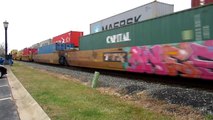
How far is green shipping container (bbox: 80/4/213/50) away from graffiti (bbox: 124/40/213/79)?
30cm

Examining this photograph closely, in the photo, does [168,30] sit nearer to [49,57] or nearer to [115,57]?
[115,57]

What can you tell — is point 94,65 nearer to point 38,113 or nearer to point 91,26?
point 38,113

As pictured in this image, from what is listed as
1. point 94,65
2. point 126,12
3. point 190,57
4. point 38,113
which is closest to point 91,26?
point 126,12

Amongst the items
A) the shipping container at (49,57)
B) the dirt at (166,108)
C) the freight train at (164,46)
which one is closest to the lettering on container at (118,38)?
the freight train at (164,46)

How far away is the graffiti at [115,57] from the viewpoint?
1617 cm

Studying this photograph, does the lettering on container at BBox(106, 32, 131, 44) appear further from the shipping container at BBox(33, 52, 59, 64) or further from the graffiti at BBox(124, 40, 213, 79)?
the shipping container at BBox(33, 52, 59, 64)

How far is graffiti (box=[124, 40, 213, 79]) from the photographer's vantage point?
10.0m

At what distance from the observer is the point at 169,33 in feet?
40.6

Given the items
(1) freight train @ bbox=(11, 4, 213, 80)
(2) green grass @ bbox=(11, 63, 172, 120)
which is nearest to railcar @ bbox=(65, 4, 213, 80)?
(1) freight train @ bbox=(11, 4, 213, 80)

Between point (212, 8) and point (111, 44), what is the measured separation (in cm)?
887

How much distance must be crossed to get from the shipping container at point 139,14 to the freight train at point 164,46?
7361 mm

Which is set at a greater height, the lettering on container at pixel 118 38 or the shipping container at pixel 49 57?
the lettering on container at pixel 118 38

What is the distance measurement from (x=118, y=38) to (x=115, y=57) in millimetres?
1146

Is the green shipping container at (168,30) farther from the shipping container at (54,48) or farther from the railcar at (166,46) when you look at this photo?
the shipping container at (54,48)
